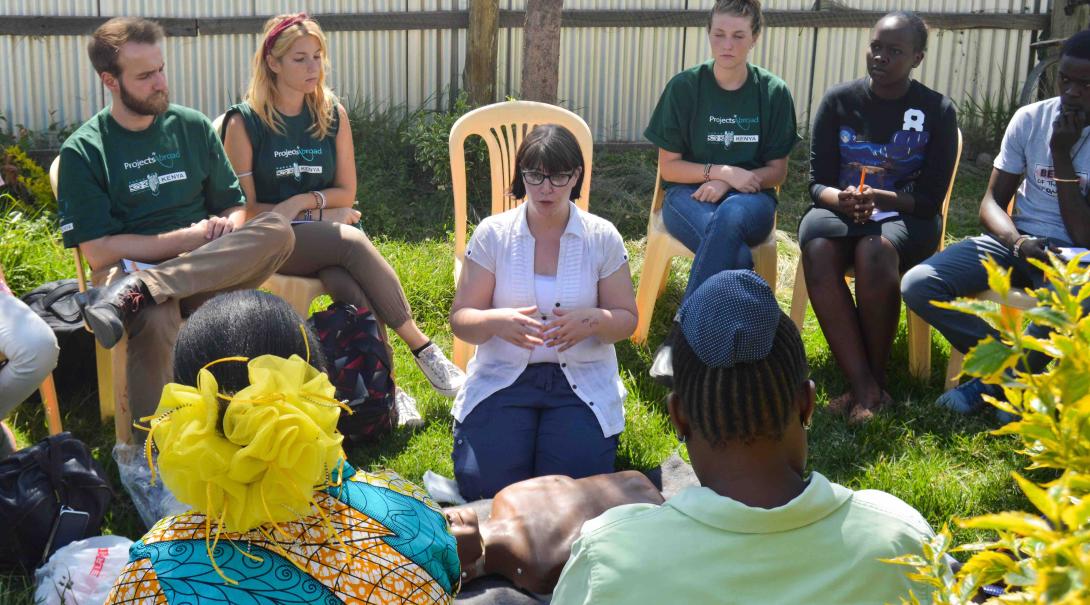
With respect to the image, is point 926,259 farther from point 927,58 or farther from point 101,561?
point 927,58

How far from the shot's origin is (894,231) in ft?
15.8

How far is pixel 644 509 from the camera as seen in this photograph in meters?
1.87

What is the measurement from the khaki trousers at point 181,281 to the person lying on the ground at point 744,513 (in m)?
2.67

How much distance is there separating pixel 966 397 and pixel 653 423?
1285 millimetres

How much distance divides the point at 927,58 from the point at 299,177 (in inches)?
218

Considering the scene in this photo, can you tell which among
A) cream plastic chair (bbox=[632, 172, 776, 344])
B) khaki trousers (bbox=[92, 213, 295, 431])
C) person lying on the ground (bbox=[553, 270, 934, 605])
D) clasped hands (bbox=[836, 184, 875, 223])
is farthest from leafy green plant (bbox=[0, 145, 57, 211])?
person lying on the ground (bbox=[553, 270, 934, 605])

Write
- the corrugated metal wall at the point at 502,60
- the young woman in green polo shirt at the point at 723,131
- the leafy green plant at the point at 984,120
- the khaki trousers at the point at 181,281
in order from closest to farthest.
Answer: the khaki trousers at the point at 181,281, the young woman in green polo shirt at the point at 723,131, the corrugated metal wall at the point at 502,60, the leafy green plant at the point at 984,120

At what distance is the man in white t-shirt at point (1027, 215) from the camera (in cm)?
443

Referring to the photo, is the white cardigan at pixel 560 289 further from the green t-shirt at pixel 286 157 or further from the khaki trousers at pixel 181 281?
the green t-shirt at pixel 286 157

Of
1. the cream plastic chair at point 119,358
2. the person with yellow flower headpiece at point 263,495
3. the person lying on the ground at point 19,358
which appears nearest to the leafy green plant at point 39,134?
the cream plastic chair at point 119,358

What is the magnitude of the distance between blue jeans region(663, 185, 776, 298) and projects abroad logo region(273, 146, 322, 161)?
169 centimetres

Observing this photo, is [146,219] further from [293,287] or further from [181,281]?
[293,287]

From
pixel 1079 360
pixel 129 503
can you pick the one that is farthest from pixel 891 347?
pixel 1079 360

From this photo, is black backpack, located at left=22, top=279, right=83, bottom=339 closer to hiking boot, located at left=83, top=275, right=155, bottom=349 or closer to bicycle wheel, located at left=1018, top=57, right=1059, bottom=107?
hiking boot, located at left=83, top=275, right=155, bottom=349
